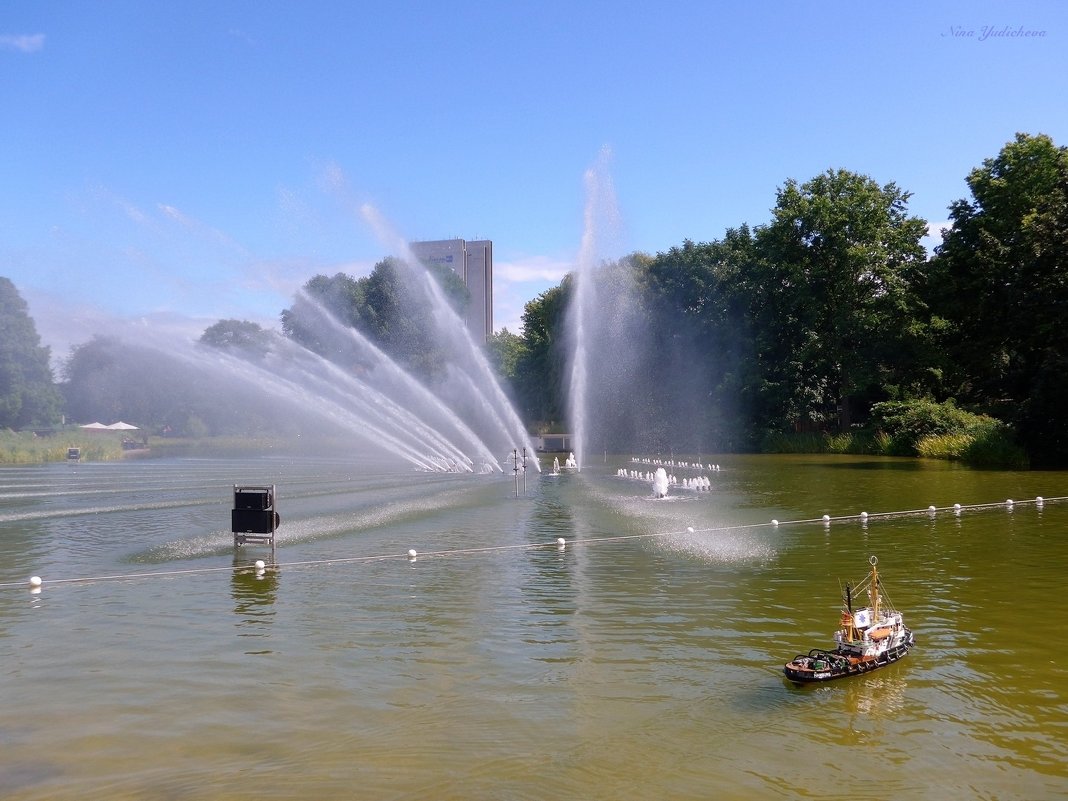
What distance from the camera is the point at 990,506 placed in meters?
31.1

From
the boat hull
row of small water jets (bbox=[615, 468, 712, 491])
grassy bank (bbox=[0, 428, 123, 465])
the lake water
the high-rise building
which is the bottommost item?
the lake water

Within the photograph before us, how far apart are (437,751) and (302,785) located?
1611mm

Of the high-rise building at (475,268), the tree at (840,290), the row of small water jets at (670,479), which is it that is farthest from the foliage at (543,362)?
the high-rise building at (475,268)

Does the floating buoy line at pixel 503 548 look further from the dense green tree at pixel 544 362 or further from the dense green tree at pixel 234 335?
the dense green tree at pixel 234 335

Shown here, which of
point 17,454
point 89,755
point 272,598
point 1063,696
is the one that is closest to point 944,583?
point 1063,696

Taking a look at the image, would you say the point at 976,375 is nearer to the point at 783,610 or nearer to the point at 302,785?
the point at 783,610

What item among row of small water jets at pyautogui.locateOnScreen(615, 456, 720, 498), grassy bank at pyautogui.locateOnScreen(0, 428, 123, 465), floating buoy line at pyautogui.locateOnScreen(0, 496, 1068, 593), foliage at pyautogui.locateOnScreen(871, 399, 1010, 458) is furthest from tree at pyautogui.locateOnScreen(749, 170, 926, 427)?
grassy bank at pyautogui.locateOnScreen(0, 428, 123, 465)

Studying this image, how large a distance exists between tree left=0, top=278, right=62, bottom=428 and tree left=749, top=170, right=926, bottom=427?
8680cm

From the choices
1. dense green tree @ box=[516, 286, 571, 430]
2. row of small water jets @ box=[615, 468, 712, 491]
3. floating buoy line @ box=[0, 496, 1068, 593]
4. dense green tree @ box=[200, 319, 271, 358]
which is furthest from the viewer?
dense green tree @ box=[200, 319, 271, 358]

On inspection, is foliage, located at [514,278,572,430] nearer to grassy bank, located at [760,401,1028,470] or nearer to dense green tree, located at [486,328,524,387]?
dense green tree, located at [486,328,524,387]

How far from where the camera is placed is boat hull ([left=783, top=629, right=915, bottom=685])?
11.5 meters

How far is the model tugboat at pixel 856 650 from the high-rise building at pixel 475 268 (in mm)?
168248

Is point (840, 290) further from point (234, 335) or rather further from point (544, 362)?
point (234, 335)

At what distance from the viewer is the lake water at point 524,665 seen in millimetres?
9242
